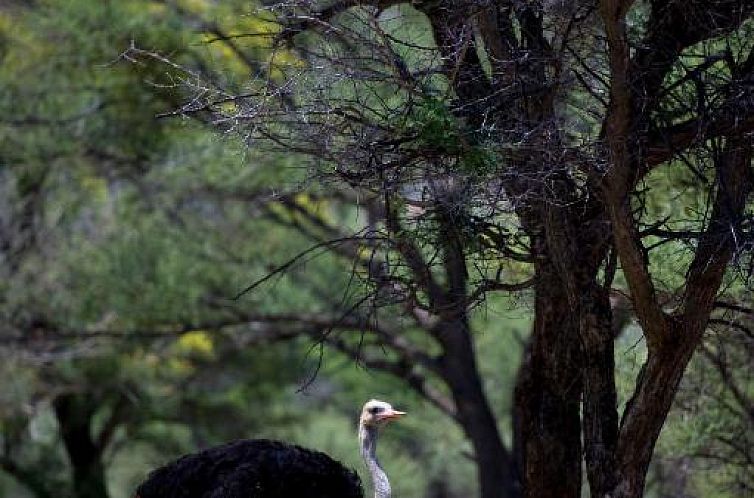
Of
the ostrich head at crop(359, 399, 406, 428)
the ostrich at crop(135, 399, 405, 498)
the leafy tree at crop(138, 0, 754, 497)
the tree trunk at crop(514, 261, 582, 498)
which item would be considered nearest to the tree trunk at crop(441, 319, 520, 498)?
the ostrich head at crop(359, 399, 406, 428)

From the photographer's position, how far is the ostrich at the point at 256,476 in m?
8.76

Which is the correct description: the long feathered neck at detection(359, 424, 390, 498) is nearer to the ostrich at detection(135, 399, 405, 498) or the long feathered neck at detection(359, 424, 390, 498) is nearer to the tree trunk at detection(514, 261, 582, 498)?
the ostrich at detection(135, 399, 405, 498)

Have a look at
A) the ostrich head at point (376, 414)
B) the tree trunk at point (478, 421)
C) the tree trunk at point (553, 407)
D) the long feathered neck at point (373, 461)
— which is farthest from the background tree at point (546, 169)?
the tree trunk at point (478, 421)

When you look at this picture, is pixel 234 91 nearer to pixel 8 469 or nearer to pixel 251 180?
pixel 251 180

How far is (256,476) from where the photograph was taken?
8.76 m

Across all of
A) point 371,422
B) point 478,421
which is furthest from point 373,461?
point 478,421

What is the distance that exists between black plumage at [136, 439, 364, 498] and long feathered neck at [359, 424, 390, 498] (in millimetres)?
182

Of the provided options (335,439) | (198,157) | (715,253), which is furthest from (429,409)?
(715,253)

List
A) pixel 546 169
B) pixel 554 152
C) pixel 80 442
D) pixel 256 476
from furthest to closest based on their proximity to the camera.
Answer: pixel 80 442, pixel 256 476, pixel 546 169, pixel 554 152

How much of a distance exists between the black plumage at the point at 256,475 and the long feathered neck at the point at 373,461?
0.60 feet

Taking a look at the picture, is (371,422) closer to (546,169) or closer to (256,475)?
(256,475)

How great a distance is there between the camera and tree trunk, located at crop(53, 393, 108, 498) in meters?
22.8

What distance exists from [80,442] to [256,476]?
50.6 feet

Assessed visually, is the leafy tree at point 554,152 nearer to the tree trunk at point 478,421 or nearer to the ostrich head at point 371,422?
the ostrich head at point 371,422
